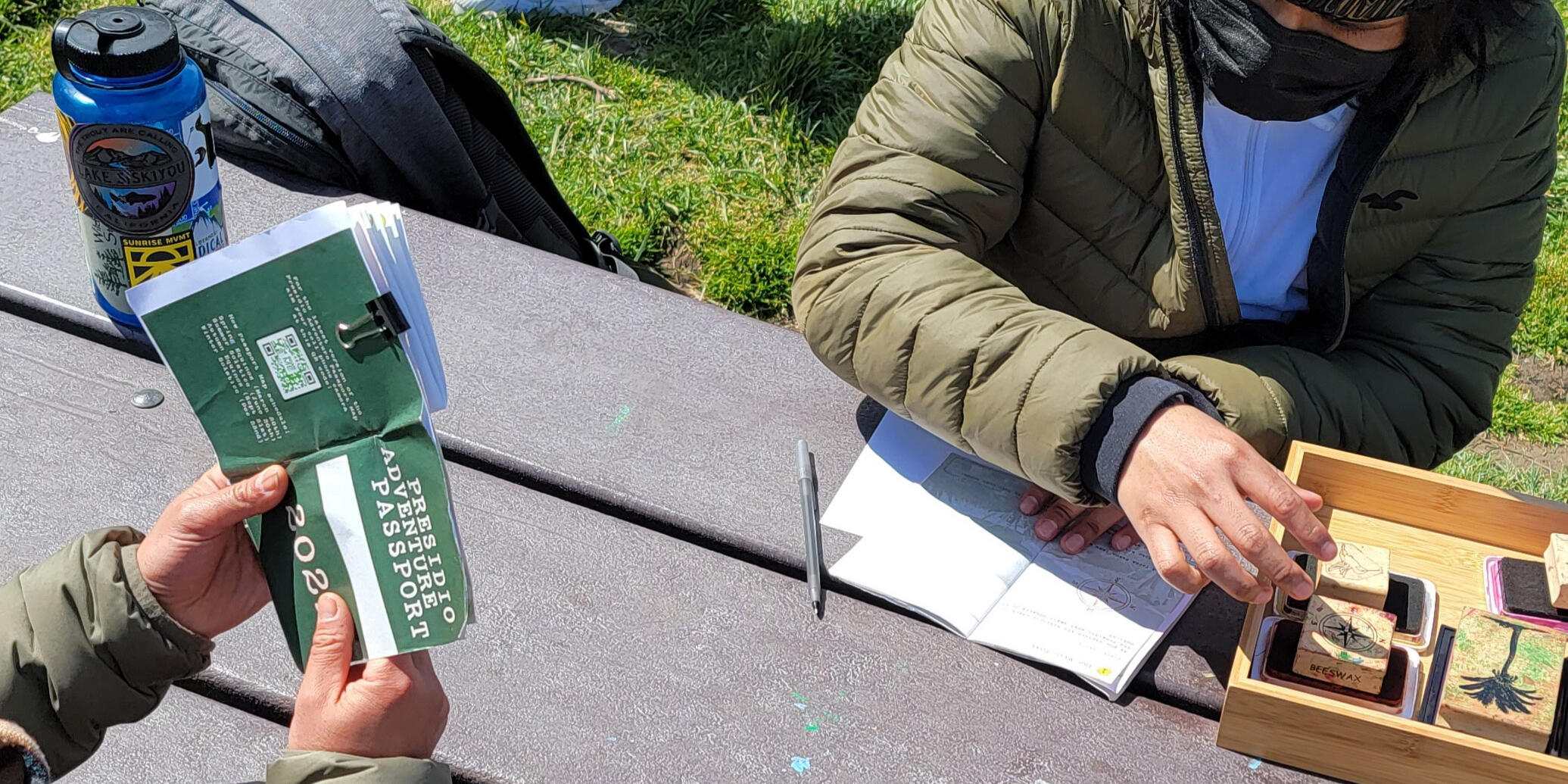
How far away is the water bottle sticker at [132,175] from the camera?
1.39m

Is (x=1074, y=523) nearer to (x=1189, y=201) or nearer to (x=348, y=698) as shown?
(x=1189, y=201)

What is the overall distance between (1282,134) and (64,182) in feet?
5.03

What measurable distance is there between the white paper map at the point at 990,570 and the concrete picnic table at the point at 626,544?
0.08 feet

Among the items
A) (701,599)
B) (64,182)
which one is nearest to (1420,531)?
(701,599)

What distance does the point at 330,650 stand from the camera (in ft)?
3.35

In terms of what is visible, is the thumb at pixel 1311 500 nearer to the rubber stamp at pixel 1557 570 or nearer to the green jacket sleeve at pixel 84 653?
the rubber stamp at pixel 1557 570

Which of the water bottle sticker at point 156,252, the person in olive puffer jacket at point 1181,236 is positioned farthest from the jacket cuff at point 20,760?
the person in olive puffer jacket at point 1181,236

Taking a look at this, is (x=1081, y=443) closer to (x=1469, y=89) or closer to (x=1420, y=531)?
(x=1420, y=531)

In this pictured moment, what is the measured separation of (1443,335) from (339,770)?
4.38ft

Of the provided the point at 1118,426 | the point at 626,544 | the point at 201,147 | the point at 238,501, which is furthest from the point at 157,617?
the point at 1118,426

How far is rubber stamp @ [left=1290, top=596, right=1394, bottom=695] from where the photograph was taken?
1234 mm

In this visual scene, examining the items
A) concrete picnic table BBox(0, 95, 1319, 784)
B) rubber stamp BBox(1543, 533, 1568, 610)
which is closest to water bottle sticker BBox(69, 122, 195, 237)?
concrete picnic table BBox(0, 95, 1319, 784)

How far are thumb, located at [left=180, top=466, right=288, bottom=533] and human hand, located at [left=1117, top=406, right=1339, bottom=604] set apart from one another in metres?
0.78

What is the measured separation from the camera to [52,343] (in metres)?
1.56
